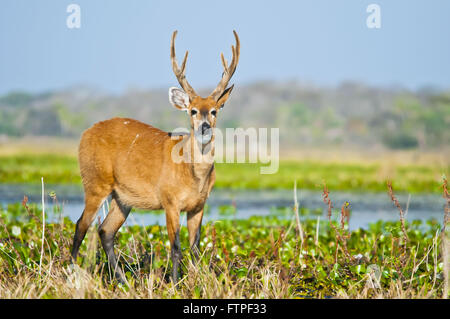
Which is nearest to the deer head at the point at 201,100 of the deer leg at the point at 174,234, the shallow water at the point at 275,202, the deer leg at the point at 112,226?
the deer leg at the point at 174,234

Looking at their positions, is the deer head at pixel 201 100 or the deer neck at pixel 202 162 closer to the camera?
the deer head at pixel 201 100

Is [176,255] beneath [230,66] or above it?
beneath

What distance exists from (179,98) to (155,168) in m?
0.99

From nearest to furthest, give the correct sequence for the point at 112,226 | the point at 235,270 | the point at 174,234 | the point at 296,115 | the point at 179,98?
the point at 174,234 < the point at 179,98 < the point at 235,270 < the point at 112,226 < the point at 296,115

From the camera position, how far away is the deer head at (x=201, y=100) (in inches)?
283

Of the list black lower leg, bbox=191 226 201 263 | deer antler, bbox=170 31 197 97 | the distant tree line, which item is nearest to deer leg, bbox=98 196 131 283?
black lower leg, bbox=191 226 201 263

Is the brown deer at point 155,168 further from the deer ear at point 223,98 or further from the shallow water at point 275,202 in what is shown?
the shallow water at point 275,202

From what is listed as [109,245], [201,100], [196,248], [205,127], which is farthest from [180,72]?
[109,245]

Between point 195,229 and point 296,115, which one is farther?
point 296,115

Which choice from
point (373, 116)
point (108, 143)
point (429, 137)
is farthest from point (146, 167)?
point (373, 116)

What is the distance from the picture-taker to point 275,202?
20766mm

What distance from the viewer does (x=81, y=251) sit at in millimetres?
9836

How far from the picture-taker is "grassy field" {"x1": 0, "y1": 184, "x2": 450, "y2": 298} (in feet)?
22.8

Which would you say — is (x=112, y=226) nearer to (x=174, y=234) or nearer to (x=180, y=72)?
(x=174, y=234)
